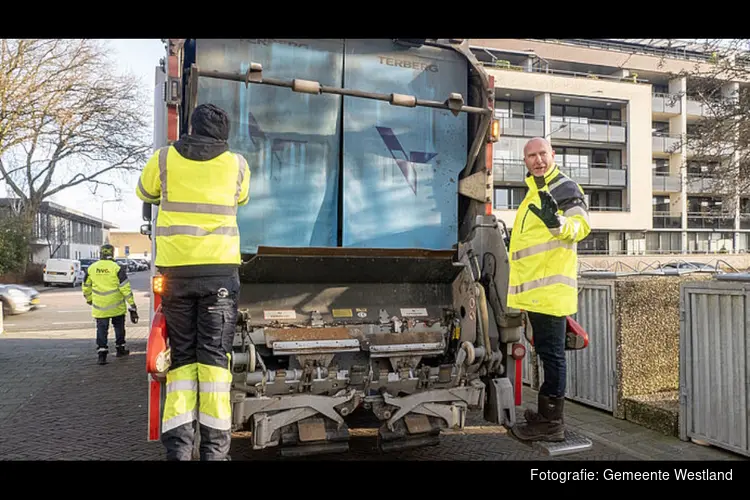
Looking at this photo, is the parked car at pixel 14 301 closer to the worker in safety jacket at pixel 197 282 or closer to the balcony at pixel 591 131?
the worker in safety jacket at pixel 197 282

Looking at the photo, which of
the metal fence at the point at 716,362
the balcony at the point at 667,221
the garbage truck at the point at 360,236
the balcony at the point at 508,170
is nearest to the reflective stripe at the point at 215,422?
the garbage truck at the point at 360,236

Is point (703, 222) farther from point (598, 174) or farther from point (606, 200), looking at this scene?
point (598, 174)

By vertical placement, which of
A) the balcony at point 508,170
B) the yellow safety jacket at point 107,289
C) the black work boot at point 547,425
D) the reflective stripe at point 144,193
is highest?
the balcony at point 508,170

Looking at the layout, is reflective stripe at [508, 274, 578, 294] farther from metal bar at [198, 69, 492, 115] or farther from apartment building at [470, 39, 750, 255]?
apartment building at [470, 39, 750, 255]

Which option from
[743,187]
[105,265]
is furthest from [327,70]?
[743,187]

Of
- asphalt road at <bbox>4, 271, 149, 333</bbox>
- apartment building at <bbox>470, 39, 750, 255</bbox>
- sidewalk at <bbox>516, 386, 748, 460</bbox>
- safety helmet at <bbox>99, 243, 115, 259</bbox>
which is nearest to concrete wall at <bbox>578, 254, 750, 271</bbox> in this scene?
apartment building at <bbox>470, 39, 750, 255</bbox>

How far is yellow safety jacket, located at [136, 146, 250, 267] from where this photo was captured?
3.24 metres

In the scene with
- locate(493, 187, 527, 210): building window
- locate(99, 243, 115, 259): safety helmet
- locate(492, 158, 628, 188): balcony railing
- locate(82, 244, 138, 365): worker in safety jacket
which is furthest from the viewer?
locate(492, 158, 628, 188): balcony railing

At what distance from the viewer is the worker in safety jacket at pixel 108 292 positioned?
8500 mm

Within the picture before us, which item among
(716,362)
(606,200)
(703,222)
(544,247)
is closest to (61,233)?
(606,200)

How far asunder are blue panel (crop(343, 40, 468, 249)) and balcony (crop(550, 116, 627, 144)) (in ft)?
106

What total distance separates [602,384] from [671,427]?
0.79 m

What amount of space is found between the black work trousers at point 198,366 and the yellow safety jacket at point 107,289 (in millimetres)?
5959

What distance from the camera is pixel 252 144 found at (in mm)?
4105
